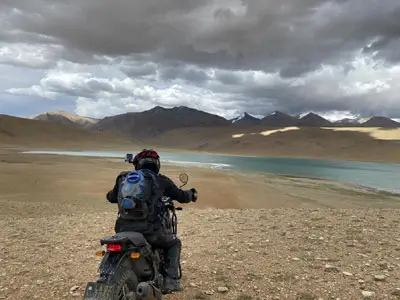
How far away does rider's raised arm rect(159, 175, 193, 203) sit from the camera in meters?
4.73

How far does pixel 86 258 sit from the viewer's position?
7.11 metres

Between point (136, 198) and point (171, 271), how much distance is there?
1.29 meters

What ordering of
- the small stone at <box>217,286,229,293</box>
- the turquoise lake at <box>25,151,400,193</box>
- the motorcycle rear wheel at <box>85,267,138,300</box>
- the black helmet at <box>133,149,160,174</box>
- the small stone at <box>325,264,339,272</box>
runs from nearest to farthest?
the motorcycle rear wheel at <box>85,267,138,300</box> → the black helmet at <box>133,149,160,174</box> → the small stone at <box>217,286,229,293</box> → the small stone at <box>325,264,339,272</box> → the turquoise lake at <box>25,151,400,193</box>

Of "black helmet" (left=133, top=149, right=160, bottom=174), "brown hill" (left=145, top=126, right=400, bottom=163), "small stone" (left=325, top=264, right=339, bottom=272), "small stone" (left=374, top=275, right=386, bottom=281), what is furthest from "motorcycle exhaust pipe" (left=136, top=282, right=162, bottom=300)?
"brown hill" (left=145, top=126, right=400, bottom=163)

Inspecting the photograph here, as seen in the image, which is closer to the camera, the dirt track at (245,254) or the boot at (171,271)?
the boot at (171,271)

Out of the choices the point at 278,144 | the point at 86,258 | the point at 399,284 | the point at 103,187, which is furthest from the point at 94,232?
the point at 278,144

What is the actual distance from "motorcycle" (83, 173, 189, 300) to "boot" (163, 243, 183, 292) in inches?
15.4

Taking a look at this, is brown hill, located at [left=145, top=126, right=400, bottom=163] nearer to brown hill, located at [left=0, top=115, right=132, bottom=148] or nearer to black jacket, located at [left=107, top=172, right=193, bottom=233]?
brown hill, located at [left=0, top=115, right=132, bottom=148]

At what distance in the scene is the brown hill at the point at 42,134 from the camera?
148875 mm

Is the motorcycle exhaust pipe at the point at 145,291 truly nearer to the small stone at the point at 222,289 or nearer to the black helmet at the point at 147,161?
the black helmet at the point at 147,161

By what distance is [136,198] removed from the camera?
13.9ft

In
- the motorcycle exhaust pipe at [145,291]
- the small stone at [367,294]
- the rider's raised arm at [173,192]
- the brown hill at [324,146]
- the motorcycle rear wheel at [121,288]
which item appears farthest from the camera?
the brown hill at [324,146]

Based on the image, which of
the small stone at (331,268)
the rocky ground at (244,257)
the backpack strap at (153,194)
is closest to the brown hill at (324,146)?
the rocky ground at (244,257)

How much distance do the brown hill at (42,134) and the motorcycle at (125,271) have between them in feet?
488
